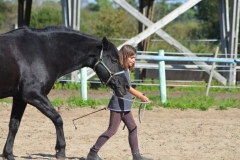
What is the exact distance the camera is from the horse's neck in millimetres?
6973

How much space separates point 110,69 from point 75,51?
0.50m

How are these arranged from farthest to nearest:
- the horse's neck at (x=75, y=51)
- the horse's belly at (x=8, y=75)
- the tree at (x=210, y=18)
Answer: the tree at (x=210, y=18), the horse's neck at (x=75, y=51), the horse's belly at (x=8, y=75)

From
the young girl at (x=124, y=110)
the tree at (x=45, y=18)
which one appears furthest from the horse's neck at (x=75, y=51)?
the tree at (x=45, y=18)

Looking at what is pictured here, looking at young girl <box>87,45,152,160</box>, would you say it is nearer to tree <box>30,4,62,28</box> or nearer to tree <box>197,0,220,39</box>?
tree <box>30,4,62,28</box>

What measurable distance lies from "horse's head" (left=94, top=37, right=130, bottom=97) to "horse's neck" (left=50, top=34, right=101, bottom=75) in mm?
117

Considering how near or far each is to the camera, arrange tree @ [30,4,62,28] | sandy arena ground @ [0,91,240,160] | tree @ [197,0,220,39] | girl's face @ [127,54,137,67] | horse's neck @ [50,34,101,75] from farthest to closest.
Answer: tree @ [197,0,220,39], tree @ [30,4,62,28], sandy arena ground @ [0,91,240,160], horse's neck @ [50,34,101,75], girl's face @ [127,54,137,67]

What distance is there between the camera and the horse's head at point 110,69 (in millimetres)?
6883

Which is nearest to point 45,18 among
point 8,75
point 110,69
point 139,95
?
point 110,69

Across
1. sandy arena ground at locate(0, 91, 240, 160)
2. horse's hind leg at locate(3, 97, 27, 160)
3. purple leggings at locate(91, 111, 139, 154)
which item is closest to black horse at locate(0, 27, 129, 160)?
horse's hind leg at locate(3, 97, 27, 160)

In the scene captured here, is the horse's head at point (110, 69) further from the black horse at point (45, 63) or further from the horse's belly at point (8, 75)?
the horse's belly at point (8, 75)

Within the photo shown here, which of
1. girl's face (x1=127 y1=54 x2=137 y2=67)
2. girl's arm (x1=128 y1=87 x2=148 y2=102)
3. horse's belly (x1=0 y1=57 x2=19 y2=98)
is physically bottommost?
girl's arm (x1=128 y1=87 x2=148 y2=102)

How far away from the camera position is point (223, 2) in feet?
52.5

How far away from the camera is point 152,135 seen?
8945mm

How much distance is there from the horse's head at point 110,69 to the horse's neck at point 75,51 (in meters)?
0.12
